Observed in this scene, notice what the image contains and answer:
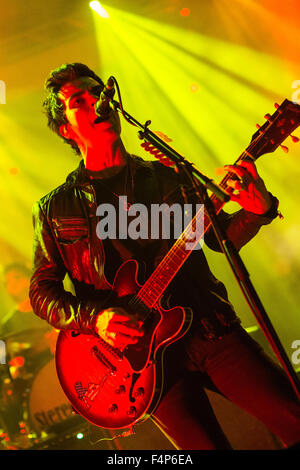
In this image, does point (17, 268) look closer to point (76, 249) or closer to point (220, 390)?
point (76, 249)

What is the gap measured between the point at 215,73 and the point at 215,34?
52 centimetres

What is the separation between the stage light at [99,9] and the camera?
550cm

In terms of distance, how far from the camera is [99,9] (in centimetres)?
559

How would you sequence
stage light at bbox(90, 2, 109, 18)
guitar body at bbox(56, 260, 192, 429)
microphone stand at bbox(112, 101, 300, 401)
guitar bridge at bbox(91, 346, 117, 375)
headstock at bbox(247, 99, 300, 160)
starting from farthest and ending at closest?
stage light at bbox(90, 2, 109, 18)
guitar bridge at bbox(91, 346, 117, 375)
guitar body at bbox(56, 260, 192, 429)
headstock at bbox(247, 99, 300, 160)
microphone stand at bbox(112, 101, 300, 401)

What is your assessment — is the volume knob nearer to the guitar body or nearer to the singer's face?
the guitar body

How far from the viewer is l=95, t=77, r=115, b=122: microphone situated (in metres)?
1.69

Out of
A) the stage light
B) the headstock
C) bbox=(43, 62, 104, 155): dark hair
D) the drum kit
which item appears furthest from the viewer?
the stage light

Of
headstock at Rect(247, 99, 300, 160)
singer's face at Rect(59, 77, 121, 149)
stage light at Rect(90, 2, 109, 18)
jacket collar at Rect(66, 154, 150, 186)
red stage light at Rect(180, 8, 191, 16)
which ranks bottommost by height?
jacket collar at Rect(66, 154, 150, 186)

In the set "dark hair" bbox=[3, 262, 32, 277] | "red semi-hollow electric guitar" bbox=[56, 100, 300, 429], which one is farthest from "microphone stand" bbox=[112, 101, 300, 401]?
"dark hair" bbox=[3, 262, 32, 277]

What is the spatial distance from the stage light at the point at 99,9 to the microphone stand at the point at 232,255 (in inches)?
175

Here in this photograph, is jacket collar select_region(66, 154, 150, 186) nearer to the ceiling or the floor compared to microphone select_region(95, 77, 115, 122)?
nearer to the floor

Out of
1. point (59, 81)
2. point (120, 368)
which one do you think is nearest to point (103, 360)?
point (120, 368)
